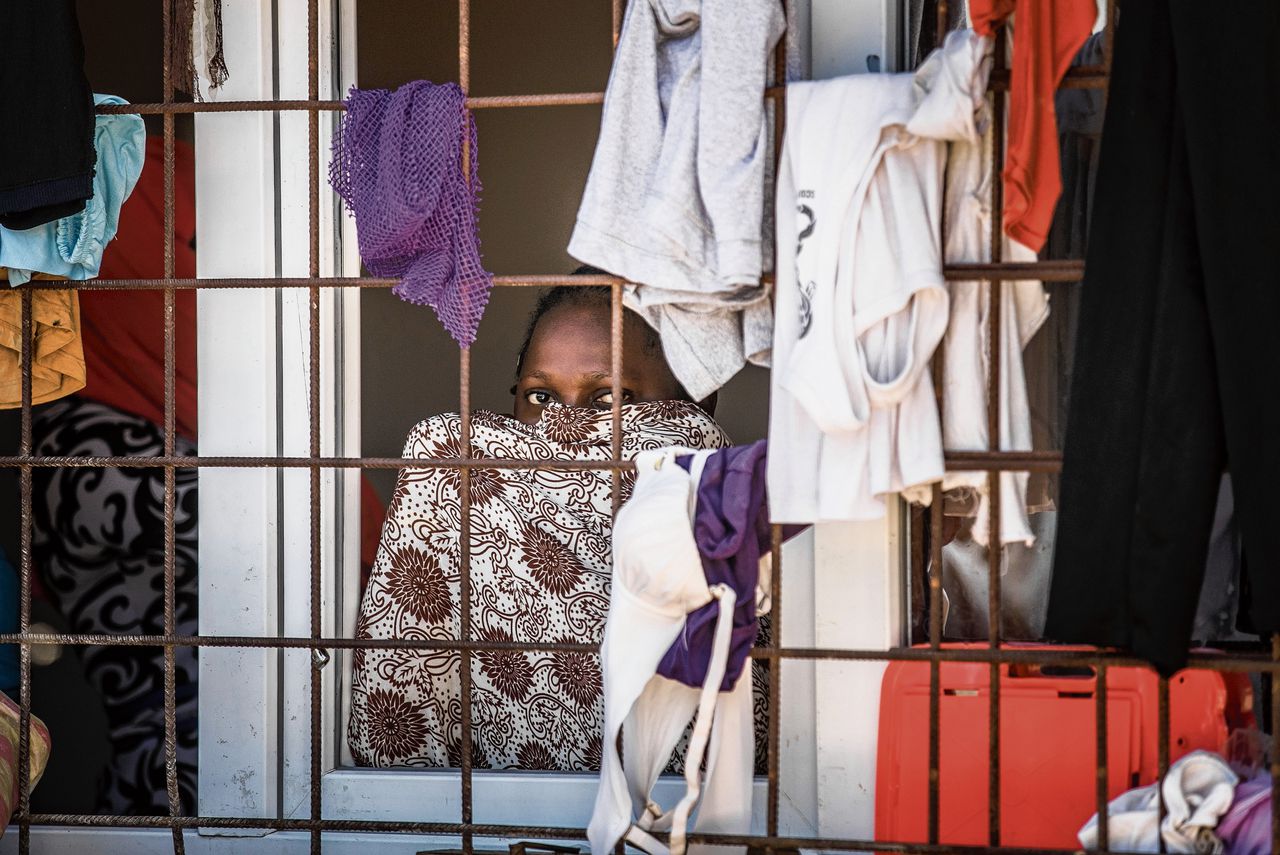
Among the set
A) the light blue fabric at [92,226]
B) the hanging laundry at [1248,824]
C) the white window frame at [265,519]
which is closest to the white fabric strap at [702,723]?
the white window frame at [265,519]

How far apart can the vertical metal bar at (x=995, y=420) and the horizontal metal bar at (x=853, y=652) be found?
7cm

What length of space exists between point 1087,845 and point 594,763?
118cm

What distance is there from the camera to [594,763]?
2992 mm

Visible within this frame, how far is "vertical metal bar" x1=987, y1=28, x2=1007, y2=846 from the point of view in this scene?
2.28 m

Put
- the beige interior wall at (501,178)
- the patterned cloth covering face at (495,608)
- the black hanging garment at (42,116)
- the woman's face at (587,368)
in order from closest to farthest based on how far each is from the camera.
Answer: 1. the black hanging garment at (42,116)
2. the patterned cloth covering face at (495,608)
3. the woman's face at (587,368)
4. the beige interior wall at (501,178)

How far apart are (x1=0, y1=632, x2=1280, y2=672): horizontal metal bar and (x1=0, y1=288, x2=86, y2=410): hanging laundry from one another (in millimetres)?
568

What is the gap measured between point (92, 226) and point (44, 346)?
346 millimetres

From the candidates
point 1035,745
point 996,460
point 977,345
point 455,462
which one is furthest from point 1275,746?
point 455,462

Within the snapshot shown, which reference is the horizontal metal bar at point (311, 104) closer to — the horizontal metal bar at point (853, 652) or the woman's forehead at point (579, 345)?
the horizontal metal bar at point (853, 652)

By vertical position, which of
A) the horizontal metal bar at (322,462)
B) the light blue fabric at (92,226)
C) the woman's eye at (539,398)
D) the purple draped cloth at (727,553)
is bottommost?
the purple draped cloth at (727,553)

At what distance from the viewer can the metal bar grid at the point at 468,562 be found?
228 cm

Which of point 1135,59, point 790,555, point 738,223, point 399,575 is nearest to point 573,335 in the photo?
point 399,575

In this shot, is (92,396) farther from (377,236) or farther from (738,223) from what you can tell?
(738,223)

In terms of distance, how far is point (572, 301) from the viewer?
3857mm
